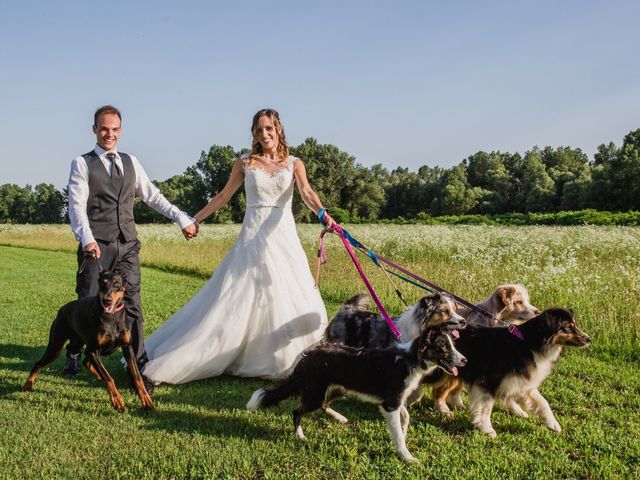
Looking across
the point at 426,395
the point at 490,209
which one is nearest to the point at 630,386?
the point at 426,395

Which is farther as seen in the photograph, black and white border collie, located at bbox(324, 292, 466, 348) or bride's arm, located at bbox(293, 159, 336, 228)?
bride's arm, located at bbox(293, 159, 336, 228)

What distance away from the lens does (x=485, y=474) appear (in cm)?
419

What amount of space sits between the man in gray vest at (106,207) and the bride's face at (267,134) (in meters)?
1.57

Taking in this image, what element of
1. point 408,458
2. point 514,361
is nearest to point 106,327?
point 408,458

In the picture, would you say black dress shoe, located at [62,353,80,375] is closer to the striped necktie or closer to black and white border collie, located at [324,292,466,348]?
the striped necktie

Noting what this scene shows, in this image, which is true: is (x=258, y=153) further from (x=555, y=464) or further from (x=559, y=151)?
(x=559, y=151)

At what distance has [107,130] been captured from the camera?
571 centimetres

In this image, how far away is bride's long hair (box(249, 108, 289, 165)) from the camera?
6523 millimetres

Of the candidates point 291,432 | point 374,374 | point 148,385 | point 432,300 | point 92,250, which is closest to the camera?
point 374,374

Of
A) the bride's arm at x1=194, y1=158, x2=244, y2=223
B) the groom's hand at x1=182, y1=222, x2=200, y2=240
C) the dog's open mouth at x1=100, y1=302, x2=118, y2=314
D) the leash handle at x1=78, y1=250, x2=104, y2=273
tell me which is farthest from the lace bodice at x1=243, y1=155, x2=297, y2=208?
the dog's open mouth at x1=100, y1=302, x2=118, y2=314

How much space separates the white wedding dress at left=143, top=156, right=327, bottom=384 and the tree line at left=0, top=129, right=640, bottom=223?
47706 mm

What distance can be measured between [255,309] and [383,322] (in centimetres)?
164

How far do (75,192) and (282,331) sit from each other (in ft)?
9.64

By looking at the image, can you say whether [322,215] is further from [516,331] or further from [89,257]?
[89,257]
